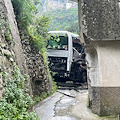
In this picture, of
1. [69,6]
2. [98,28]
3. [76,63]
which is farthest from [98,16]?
[69,6]

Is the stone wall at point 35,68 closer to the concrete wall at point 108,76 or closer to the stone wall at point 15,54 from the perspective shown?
the stone wall at point 15,54

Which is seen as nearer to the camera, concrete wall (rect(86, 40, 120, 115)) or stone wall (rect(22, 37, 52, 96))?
concrete wall (rect(86, 40, 120, 115))

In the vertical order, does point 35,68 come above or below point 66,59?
below

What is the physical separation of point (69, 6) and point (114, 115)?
4816cm

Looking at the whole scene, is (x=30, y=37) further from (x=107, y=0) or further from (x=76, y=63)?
(x=76, y=63)

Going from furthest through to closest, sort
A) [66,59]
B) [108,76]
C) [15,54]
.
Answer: [66,59]
[15,54]
[108,76]

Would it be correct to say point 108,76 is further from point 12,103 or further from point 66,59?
point 66,59

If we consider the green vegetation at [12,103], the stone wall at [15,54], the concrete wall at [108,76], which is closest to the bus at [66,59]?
the stone wall at [15,54]

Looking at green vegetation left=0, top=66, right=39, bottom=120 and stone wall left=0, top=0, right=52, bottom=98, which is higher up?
stone wall left=0, top=0, right=52, bottom=98

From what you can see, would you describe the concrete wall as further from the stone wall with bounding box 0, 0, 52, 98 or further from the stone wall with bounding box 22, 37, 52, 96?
the stone wall with bounding box 22, 37, 52, 96

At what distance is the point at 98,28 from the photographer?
9.87ft

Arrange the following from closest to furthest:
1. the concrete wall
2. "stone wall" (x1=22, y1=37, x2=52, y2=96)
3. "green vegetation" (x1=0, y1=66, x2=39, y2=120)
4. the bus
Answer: "green vegetation" (x1=0, y1=66, x2=39, y2=120) → the concrete wall → "stone wall" (x1=22, y1=37, x2=52, y2=96) → the bus

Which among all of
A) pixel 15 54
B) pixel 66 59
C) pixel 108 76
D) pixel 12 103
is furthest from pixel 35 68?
pixel 66 59

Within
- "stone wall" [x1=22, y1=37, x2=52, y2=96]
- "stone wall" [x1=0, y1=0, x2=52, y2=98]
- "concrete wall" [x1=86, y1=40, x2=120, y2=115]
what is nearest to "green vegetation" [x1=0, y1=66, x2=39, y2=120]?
"stone wall" [x1=0, y1=0, x2=52, y2=98]
